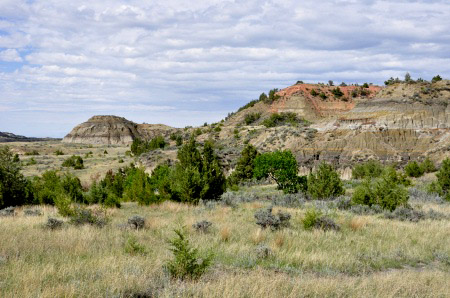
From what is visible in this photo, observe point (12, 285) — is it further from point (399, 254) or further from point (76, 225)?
point (399, 254)

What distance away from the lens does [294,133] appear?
58594 mm

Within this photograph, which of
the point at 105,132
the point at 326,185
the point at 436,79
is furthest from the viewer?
the point at 105,132

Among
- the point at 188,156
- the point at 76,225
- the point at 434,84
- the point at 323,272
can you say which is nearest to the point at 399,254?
the point at 323,272

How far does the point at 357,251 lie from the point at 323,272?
223 centimetres

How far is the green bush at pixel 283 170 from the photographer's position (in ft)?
87.5

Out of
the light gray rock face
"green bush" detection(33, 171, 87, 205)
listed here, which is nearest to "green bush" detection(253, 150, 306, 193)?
"green bush" detection(33, 171, 87, 205)

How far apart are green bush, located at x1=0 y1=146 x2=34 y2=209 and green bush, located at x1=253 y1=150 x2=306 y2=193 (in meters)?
15.3

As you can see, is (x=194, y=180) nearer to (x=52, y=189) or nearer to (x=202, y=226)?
(x=52, y=189)

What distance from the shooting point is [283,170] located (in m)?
28.2

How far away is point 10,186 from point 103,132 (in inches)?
3977

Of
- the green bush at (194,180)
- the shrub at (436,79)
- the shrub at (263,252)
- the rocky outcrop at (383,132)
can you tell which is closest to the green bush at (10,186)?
the green bush at (194,180)

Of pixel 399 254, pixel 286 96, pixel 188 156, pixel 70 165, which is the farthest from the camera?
pixel 286 96

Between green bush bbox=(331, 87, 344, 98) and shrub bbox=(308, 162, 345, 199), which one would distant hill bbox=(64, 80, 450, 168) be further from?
shrub bbox=(308, 162, 345, 199)

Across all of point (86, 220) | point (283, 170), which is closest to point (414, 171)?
point (283, 170)
